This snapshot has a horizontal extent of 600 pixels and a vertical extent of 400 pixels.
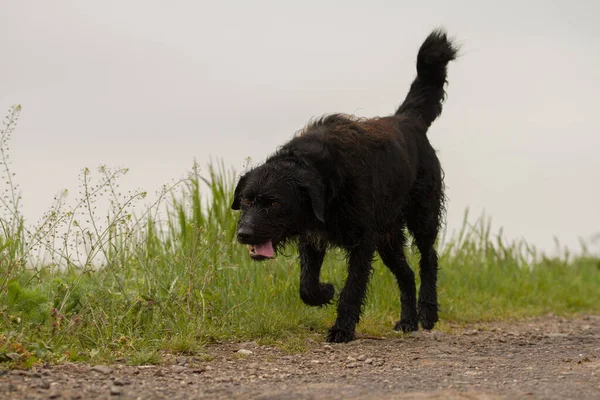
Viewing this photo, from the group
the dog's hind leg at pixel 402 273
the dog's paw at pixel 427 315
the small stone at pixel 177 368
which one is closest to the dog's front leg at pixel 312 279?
the dog's hind leg at pixel 402 273

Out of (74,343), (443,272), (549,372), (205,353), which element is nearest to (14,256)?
(74,343)

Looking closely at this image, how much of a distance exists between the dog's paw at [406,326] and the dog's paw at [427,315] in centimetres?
16

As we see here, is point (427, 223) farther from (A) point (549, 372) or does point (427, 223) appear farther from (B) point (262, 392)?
(B) point (262, 392)

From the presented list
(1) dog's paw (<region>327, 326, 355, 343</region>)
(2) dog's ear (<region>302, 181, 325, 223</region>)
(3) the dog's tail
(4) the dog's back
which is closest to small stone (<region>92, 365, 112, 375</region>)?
(2) dog's ear (<region>302, 181, 325, 223</region>)

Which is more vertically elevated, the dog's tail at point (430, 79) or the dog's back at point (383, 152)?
the dog's tail at point (430, 79)

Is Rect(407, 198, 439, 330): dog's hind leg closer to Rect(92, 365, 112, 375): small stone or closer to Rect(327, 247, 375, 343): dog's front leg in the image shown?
Rect(327, 247, 375, 343): dog's front leg

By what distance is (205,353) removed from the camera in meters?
6.21

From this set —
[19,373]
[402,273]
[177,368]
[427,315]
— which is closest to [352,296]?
[402,273]

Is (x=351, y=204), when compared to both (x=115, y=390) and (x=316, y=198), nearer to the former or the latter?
(x=316, y=198)

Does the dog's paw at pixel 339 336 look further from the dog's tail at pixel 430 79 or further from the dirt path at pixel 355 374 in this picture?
the dog's tail at pixel 430 79

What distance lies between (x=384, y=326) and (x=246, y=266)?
5.03 ft

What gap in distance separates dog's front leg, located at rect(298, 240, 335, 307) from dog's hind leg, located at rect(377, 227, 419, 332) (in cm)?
97

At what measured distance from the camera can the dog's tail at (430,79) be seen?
8695 mm

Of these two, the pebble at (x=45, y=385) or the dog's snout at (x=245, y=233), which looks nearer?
the pebble at (x=45, y=385)
